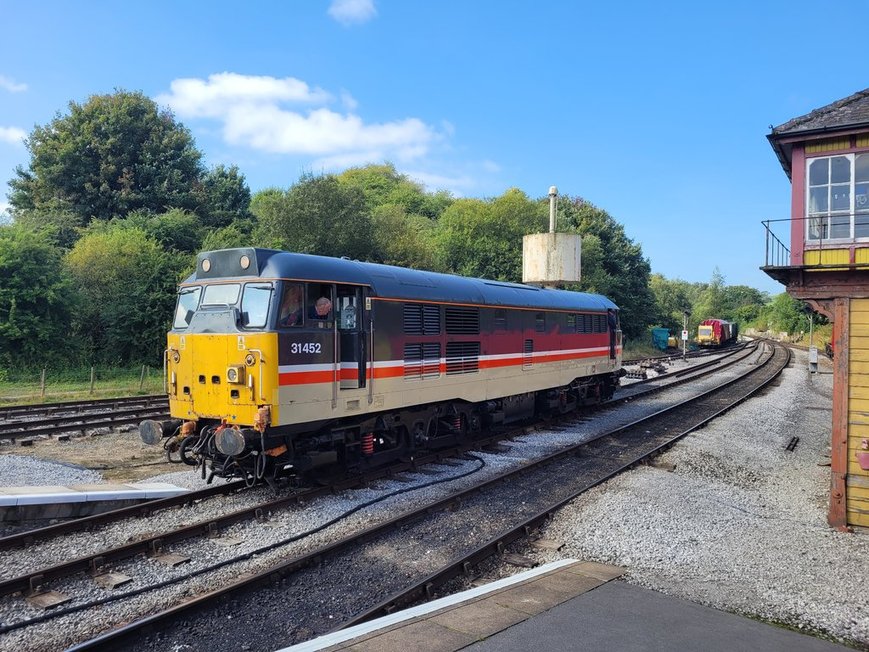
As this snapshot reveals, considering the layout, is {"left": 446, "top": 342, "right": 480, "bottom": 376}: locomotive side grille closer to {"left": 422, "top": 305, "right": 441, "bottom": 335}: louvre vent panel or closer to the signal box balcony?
{"left": 422, "top": 305, "right": 441, "bottom": 335}: louvre vent panel

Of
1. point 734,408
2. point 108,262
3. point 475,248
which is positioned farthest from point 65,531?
point 475,248

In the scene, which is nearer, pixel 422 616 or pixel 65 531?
pixel 422 616

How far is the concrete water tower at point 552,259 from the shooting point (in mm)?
32031

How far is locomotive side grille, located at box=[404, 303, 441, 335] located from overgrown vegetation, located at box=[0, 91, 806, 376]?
67.7 ft

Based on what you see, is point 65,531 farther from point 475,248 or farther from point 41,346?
point 475,248

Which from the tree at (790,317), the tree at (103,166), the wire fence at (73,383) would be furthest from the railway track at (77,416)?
the tree at (790,317)

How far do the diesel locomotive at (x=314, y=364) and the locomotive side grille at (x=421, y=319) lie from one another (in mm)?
21

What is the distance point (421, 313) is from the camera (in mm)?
11906

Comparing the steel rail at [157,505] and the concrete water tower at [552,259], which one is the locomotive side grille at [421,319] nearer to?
the steel rail at [157,505]

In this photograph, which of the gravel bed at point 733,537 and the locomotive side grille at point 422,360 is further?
the locomotive side grille at point 422,360

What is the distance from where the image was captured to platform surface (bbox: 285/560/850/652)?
16.3 ft

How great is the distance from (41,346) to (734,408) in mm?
27359

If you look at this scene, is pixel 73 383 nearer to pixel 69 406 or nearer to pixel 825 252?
pixel 69 406

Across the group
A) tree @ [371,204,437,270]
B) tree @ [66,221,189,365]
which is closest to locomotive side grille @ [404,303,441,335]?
tree @ [66,221,189,365]
